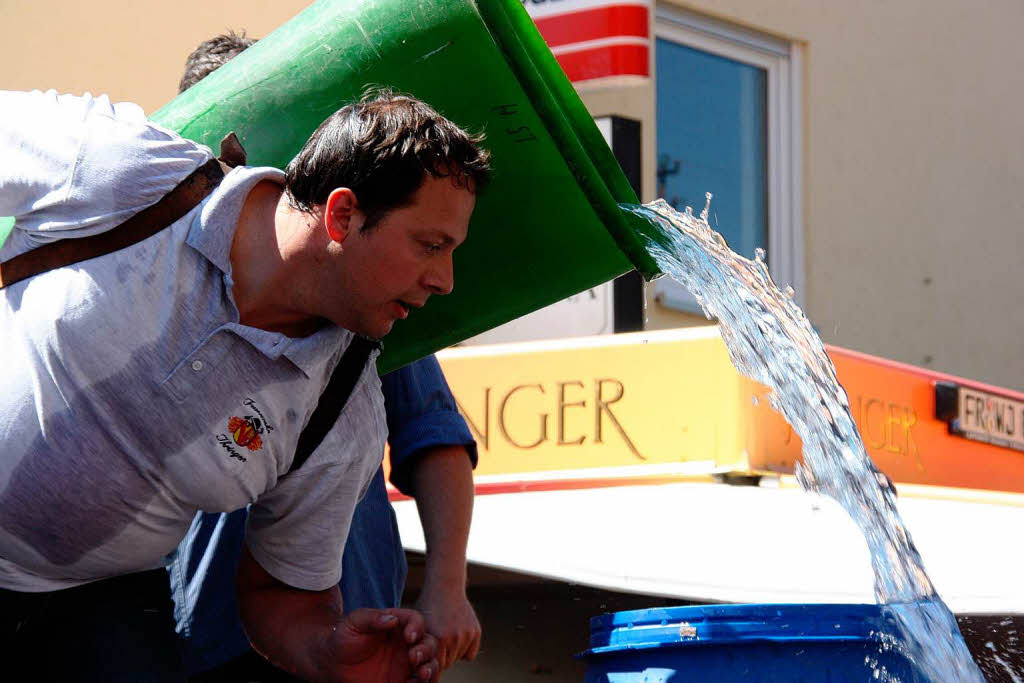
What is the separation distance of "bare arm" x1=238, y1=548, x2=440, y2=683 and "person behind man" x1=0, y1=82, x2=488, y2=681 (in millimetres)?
212

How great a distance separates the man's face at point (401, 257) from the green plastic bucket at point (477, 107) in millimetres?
259

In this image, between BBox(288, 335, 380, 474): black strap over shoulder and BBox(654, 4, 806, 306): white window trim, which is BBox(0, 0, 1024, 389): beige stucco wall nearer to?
BBox(654, 4, 806, 306): white window trim

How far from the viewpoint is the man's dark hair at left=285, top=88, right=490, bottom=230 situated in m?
1.99

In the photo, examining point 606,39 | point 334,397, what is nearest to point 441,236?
point 334,397

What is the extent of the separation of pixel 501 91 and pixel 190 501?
67 centimetres

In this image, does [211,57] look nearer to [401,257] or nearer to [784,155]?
[401,257]

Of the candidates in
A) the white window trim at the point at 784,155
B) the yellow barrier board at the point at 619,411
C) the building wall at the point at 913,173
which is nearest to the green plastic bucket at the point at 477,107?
the yellow barrier board at the point at 619,411

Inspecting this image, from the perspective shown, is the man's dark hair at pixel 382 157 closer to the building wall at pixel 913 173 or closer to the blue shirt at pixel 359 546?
the blue shirt at pixel 359 546

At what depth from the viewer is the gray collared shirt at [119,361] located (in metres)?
1.96

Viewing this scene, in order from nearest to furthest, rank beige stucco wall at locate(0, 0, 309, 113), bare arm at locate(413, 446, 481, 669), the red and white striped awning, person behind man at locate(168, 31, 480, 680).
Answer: bare arm at locate(413, 446, 481, 669), person behind man at locate(168, 31, 480, 680), the red and white striped awning, beige stucco wall at locate(0, 0, 309, 113)

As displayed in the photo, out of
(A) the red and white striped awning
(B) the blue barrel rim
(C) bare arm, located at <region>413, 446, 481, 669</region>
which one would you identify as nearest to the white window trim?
(A) the red and white striped awning

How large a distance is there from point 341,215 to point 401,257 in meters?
0.09

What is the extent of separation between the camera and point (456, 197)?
6.66 feet

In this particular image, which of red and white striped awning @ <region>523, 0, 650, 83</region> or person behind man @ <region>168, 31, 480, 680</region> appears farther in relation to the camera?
red and white striped awning @ <region>523, 0, 650, 83</region>
